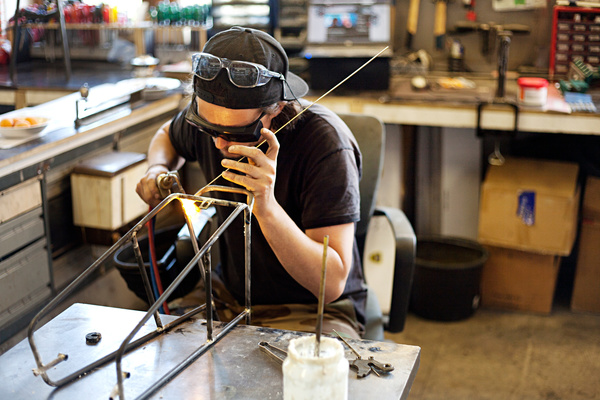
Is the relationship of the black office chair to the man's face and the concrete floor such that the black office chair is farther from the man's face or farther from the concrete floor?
the concrete floor

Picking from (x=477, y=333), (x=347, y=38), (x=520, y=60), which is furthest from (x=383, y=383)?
(x=520, y=60)

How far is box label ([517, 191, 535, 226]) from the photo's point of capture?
9.46 ft

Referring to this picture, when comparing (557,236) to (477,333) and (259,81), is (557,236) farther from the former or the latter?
(259,81)

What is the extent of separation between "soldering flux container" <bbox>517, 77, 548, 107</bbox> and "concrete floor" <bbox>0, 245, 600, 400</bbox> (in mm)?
985

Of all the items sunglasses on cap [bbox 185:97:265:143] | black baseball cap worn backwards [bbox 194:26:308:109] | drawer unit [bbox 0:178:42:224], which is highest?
black baseball cap worn backwards [bbox 194:26:308:109]

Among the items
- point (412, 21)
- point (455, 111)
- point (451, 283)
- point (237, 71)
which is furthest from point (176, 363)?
point (412, 21)

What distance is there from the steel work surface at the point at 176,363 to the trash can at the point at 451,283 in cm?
165

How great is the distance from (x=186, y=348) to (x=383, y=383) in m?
0.38

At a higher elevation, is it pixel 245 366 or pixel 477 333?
pixel 245 366

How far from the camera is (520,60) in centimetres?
353

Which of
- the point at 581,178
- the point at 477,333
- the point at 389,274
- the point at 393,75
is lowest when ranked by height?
the point at 477,333

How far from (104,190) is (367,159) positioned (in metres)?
0.99

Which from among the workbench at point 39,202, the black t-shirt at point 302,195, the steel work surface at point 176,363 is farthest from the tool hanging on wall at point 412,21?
the steel work surface at point 176,363

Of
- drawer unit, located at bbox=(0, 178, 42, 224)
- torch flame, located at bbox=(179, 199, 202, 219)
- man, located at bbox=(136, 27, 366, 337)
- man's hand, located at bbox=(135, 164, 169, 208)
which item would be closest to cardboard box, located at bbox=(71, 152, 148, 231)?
drawer unit, located at bbox=(0, 178, 42, 224)
